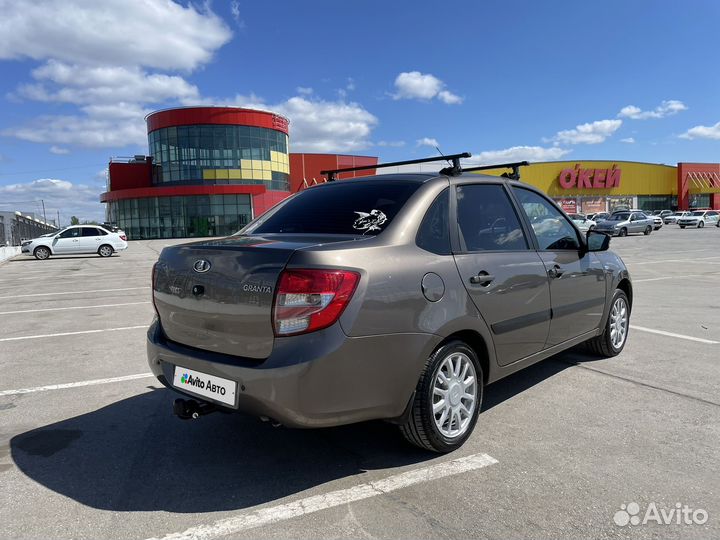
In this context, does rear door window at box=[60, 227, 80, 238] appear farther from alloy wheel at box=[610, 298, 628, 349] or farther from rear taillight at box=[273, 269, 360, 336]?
rear taillight at box=[273, 269, 360, 336]

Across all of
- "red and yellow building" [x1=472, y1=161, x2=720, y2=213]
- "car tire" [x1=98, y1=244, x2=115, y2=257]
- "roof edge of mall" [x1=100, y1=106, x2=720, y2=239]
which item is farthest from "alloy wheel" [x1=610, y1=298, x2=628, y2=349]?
"red and yellow building" [x1=472, y1=161, x2=720, y2=213]

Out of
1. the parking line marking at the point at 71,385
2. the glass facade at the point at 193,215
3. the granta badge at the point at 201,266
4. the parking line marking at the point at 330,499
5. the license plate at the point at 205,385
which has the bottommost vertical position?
the parking line marking at the point at 330,499

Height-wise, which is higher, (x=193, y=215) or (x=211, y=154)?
(x=211, y=154)

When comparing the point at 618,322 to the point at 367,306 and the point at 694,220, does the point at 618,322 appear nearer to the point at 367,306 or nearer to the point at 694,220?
the point at 367,306

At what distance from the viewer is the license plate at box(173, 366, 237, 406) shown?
2.70m

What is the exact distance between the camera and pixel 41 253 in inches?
965

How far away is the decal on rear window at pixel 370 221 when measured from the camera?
10.1 ft

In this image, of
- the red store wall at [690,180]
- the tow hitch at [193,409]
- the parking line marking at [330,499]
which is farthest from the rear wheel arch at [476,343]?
the red store wall at [690,180]

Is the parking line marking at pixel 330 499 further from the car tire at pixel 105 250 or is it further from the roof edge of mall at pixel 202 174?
the roof edge of mall at pixel 202 174

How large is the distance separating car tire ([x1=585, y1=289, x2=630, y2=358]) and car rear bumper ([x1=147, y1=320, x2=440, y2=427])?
9.61 feet

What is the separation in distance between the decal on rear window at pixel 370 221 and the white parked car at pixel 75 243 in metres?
25.5

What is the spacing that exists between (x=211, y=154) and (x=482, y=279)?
165ft

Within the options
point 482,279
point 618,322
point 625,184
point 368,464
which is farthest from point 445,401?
point 625,184

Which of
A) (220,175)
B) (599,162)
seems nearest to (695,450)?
(220,175)
